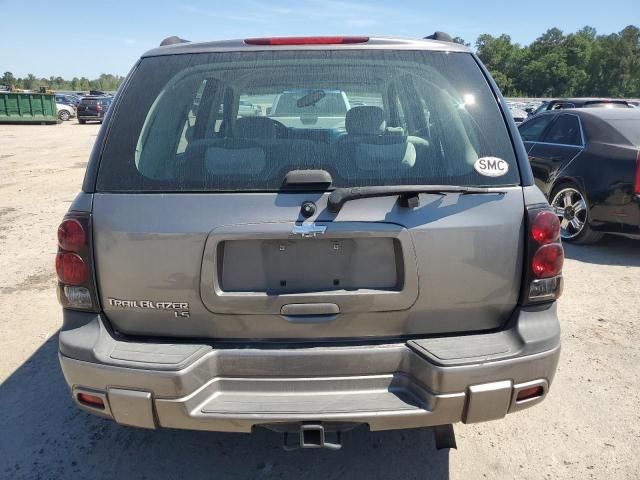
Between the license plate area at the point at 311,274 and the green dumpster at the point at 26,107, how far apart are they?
31.8 m

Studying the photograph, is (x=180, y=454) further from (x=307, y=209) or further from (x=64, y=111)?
(x=64, y=111)

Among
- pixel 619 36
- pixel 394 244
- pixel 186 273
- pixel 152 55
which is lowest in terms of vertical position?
pixel 186 273

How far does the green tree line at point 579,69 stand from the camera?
86625 mm

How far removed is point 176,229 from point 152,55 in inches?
36.2

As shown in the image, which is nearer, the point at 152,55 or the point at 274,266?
the point at 274,266

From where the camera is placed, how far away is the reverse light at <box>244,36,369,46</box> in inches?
92.4

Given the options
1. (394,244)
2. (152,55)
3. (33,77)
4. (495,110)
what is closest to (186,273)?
(394,244)

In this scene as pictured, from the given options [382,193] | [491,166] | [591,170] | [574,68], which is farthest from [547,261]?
[574,68]

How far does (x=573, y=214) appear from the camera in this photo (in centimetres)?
635

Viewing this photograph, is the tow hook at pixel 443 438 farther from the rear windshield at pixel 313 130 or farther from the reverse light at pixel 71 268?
Answer: the reverse light at pixel 71 268

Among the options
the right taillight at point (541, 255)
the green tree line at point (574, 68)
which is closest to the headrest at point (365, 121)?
the right taillight at point (541, 255)

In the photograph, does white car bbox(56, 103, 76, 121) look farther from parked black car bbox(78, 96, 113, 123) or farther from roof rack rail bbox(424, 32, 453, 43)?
roof rack rail bbox(424, 32, 453, 43)

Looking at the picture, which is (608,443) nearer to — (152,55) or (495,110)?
(495,110)

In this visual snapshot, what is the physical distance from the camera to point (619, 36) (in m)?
93.2
